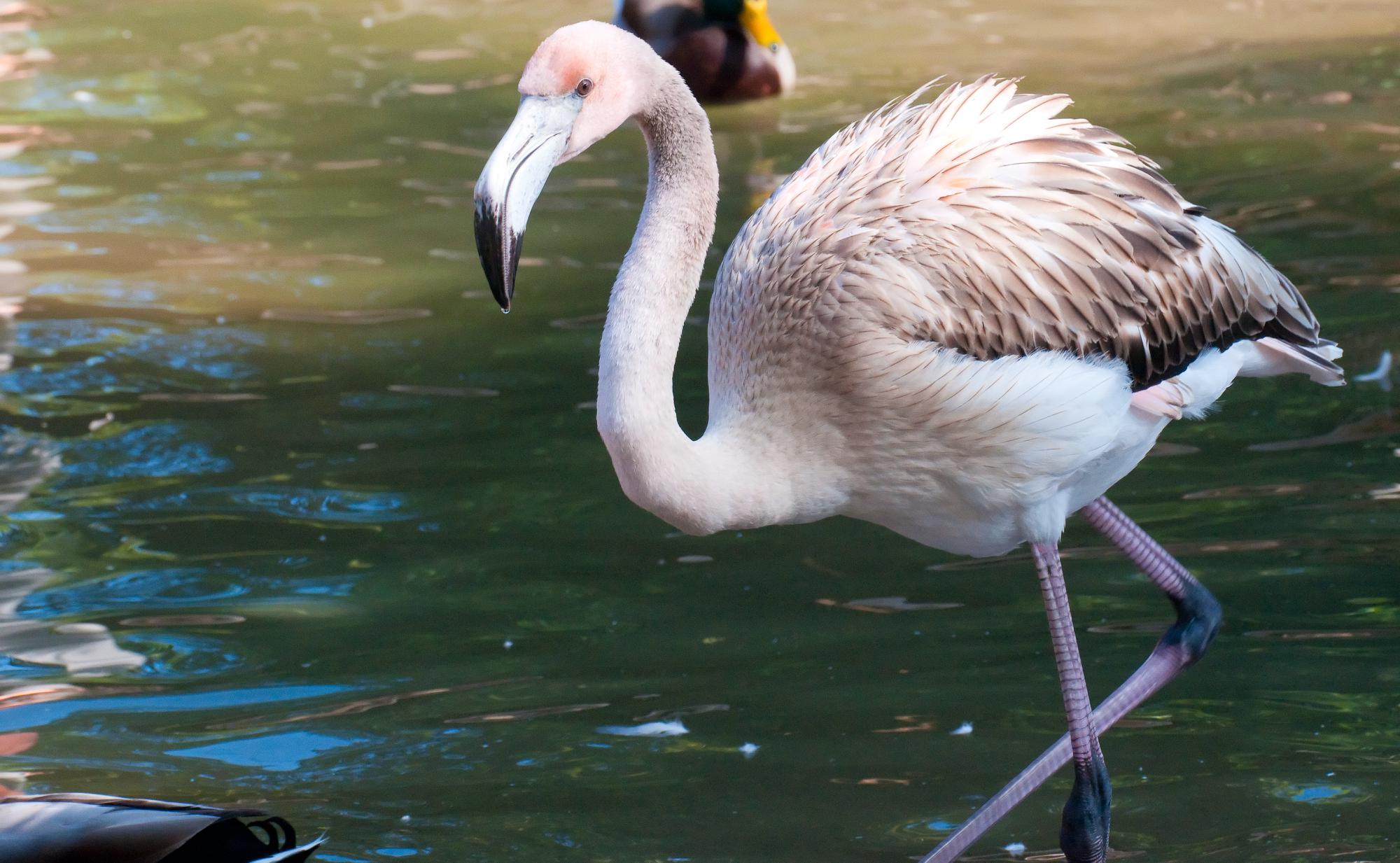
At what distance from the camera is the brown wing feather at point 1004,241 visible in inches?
161

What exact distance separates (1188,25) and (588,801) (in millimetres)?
9651

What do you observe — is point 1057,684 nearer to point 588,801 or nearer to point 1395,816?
point 1395,816

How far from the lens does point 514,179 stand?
11.9ft

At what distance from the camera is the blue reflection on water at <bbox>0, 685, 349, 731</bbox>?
505 cm

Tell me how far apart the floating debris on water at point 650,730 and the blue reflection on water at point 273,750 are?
0.67m

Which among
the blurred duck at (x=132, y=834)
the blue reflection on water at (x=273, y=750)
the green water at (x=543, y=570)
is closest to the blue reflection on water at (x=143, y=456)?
the green water at (x=543, y=570)

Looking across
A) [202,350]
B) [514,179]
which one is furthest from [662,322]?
[202,350]

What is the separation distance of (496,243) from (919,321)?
1020 millimetres

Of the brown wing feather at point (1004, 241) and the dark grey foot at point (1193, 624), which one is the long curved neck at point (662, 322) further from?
the dark grey foot at point (1193, 624)

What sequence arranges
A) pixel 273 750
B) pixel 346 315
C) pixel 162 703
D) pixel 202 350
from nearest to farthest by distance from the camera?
pixel 273 750 < pixel 162 703 < pixel 202 350 < pixel 346 315

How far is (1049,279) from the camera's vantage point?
420 centimetres

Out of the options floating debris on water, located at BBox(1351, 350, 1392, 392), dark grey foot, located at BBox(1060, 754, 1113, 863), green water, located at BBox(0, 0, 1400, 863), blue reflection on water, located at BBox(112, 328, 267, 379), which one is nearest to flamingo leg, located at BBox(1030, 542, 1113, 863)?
dark grey foot, located at BBox(1060, 754, 1113, 863)

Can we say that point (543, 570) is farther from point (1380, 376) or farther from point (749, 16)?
point (749, 16)

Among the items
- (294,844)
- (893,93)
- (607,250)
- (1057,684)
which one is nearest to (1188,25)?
(893,93)
